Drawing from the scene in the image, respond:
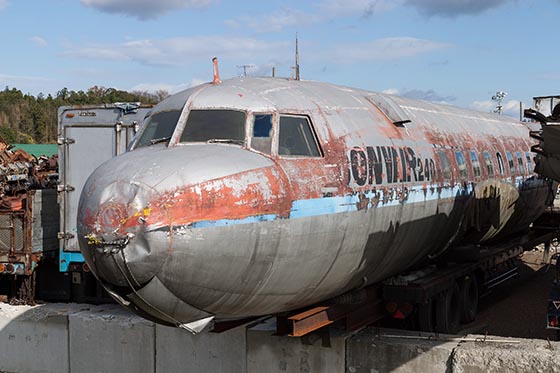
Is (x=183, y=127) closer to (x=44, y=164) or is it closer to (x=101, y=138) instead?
(x=101, y=138)

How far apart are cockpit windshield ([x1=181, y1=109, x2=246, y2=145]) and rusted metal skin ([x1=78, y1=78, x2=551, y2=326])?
0.10 m

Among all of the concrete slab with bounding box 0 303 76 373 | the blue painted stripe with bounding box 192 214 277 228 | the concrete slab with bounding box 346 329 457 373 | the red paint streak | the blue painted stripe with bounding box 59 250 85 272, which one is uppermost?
the red paint streak

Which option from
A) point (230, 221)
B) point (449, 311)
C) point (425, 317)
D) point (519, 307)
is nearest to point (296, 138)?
point (230, 221)

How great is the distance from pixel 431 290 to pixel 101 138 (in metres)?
7.62

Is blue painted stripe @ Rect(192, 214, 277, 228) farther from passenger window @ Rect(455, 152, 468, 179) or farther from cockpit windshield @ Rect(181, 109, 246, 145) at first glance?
passenger window @ Rect(455, 152, 468, 179)

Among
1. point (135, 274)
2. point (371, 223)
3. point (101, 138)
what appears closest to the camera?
point (135, 274)

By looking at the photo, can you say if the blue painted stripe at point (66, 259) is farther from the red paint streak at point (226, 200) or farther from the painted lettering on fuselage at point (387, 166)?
the red paint streak at point (226, 200)

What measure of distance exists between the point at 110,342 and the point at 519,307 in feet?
29.4

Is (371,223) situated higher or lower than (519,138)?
lower

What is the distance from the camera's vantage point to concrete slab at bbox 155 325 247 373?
472 inches

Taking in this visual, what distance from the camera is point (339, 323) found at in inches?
419

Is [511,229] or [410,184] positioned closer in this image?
[410,184]

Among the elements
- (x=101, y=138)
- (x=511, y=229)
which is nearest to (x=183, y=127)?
(x=101, y=138)

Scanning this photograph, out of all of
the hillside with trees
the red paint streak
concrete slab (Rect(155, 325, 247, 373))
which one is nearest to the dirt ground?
concrete slab (Rect(155, 325, 247, 373))
